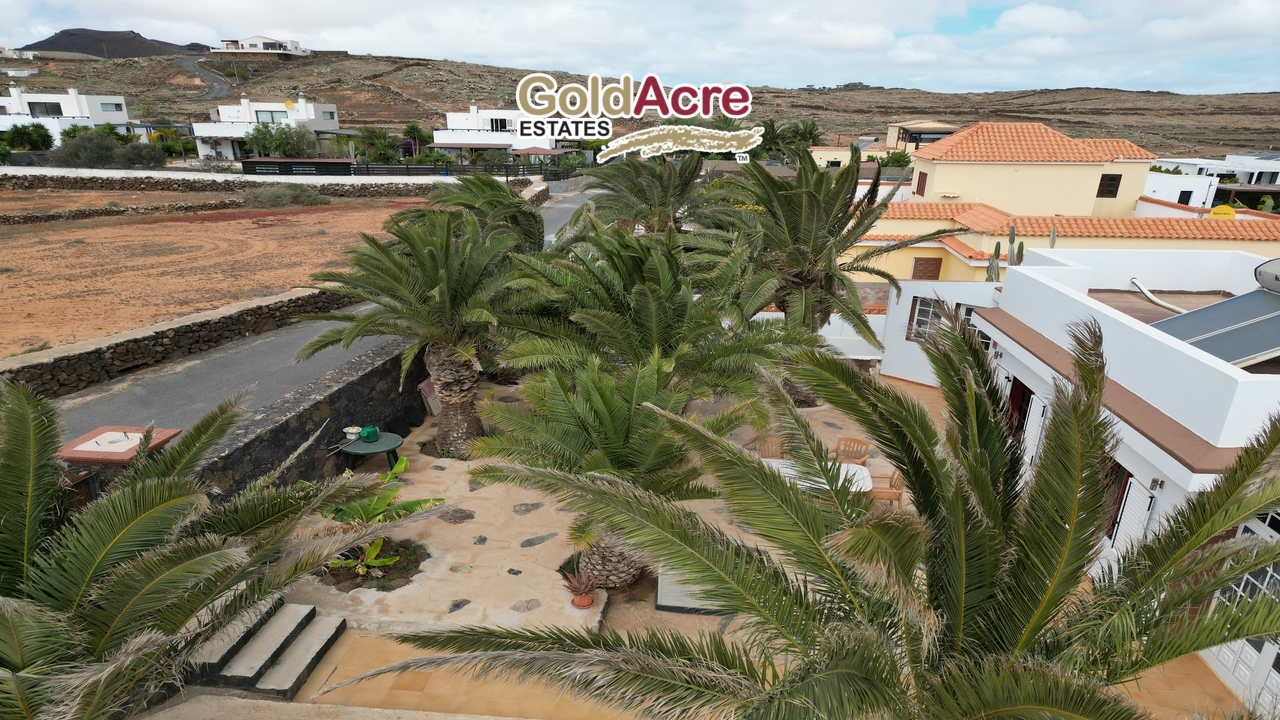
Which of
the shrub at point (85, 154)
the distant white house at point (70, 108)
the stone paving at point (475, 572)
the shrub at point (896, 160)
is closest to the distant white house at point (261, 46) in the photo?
the distant white house at point (70, 108)

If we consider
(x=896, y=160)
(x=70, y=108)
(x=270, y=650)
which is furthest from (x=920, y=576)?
(x=70, y=108)

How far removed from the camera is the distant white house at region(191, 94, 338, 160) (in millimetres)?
56062

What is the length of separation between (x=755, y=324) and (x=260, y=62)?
455 feet

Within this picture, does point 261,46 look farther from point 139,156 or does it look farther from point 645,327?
point 645,327

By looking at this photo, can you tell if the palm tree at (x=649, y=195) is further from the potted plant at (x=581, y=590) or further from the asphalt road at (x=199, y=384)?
the potted plant at (x=581, y=590)

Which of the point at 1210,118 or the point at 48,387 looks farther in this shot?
the point at 1210,118

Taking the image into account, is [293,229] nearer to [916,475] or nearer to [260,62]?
[916,475]

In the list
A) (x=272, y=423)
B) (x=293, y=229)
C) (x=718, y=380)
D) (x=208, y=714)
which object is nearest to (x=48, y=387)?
(x=272, y=423)

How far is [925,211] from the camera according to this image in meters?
21.4

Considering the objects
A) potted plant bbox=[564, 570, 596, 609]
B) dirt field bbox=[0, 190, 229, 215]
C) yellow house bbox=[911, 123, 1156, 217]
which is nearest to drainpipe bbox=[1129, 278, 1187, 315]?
potted plant bbox=[564, 570, 596, 609]

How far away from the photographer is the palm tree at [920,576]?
11.0ft

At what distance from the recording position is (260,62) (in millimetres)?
118375

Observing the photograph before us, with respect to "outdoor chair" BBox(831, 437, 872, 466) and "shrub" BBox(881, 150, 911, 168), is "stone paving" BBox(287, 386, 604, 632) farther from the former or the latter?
"shrub" BBox(881, 150, 911, 168)

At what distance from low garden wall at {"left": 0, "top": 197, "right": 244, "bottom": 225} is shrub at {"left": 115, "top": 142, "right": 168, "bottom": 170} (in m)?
11.1
